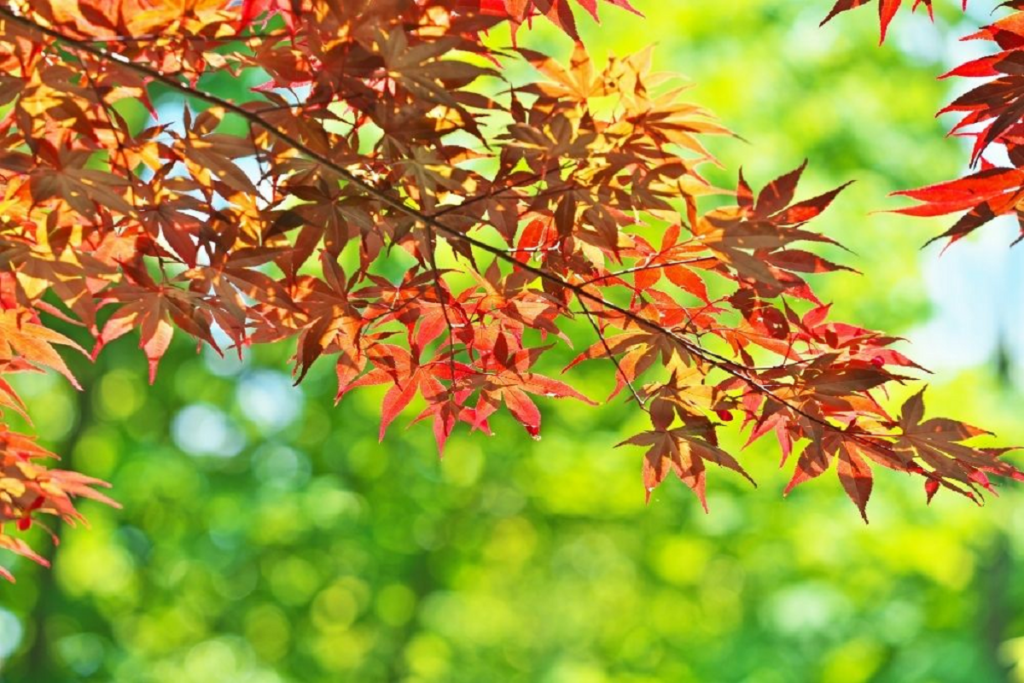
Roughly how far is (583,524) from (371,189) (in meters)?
7.51

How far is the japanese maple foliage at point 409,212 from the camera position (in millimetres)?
1461

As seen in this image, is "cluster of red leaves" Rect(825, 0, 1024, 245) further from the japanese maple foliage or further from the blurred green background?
the blurred green background

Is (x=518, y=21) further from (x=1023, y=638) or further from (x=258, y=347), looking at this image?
(x=1023, y=638)

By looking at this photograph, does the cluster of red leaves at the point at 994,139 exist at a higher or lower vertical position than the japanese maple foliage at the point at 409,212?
higher

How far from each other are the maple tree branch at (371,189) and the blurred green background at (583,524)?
6262 mm

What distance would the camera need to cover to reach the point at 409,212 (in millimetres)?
1601

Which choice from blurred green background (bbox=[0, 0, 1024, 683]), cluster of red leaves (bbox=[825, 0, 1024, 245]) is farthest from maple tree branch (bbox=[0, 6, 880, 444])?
blurred green background (bbox=[0, 0, 1024, 683])

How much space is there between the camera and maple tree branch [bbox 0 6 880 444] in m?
1.42

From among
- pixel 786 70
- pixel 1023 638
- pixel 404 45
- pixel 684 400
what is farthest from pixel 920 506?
pixel 404 45

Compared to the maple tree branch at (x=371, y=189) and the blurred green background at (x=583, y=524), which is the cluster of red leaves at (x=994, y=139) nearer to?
the maple tree branch at (x=371, y=189)

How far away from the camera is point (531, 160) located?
1.55 meters

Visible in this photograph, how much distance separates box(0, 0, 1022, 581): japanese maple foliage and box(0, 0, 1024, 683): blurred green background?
621 centimetres

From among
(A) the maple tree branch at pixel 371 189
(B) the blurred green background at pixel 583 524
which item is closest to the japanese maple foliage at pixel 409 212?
(A) the maple tree branch at pixel 371 189

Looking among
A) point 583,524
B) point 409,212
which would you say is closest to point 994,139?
point 409,212
